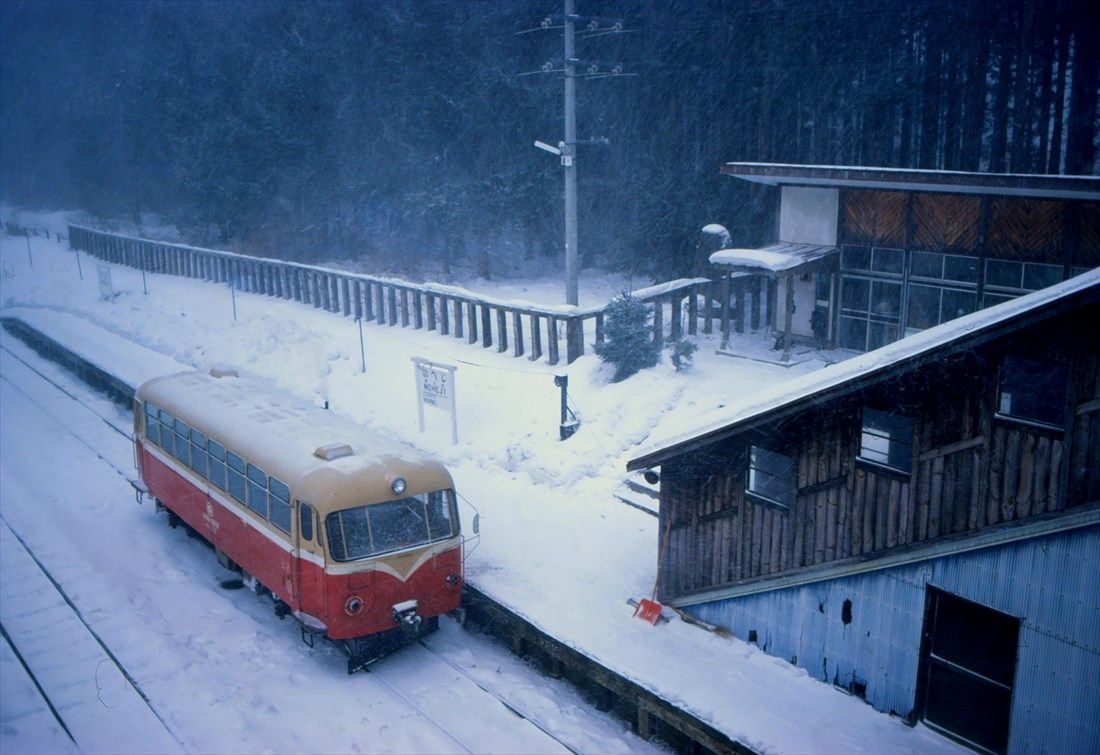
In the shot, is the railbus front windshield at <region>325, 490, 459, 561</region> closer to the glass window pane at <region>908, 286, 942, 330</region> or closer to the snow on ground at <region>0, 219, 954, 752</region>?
the snow on ground at <region>0, 219, 954, 752</region>

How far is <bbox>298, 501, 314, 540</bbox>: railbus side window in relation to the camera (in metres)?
10.7

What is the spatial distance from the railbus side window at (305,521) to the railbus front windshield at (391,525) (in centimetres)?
28

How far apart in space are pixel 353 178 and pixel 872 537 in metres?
29.2

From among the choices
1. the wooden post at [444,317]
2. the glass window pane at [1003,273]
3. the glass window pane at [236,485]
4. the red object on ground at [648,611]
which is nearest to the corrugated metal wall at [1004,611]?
the red object on ground at [648,611]

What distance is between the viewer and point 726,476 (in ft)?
36.0

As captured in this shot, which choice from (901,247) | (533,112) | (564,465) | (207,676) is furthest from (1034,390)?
(533,112)

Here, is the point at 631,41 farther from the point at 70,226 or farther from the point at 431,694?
the point at 70,226

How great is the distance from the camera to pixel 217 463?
12.9 metres

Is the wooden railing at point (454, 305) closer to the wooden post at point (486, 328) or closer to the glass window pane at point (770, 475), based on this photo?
the wooden post at point (486, 328)

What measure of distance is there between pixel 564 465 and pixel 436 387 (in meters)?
3.34

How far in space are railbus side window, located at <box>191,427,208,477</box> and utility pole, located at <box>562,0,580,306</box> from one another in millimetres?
9304

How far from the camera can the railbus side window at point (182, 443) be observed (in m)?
13.8

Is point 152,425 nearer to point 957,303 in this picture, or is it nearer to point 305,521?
point 305,521

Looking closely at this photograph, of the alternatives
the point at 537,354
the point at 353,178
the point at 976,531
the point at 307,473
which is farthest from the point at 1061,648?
the point at 353,178
